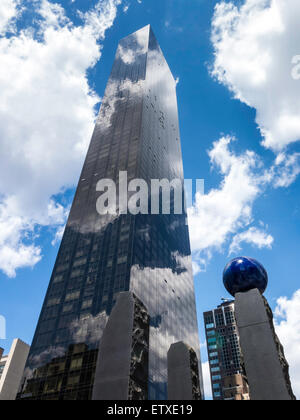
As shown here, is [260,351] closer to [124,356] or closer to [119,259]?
Answer: [124,356]

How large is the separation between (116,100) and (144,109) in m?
16.1

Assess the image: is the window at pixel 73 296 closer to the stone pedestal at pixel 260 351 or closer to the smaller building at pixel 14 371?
the smaller building at pixel 14 371

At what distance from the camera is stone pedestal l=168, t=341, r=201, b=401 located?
14547 millimetres

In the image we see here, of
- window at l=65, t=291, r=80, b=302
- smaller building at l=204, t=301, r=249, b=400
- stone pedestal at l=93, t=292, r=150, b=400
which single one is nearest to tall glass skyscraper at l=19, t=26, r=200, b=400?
window at l=65, t=291, r=80, b=302

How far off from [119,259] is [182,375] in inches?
2792

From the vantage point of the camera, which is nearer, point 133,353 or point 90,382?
point 133,353

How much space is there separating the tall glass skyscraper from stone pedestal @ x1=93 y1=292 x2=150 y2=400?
60479mm

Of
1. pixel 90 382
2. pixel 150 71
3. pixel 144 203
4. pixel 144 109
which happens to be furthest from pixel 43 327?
pixel 150 71

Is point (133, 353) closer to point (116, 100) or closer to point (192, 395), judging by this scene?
point (192, 395)

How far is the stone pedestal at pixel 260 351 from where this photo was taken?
12922mm

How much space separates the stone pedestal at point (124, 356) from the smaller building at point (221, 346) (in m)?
118

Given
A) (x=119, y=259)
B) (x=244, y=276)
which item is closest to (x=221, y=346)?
A: (x=119, y=259)

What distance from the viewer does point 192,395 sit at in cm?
1439

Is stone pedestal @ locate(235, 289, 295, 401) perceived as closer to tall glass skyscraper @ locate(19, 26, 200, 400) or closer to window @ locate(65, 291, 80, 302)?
tall glass skyscraper @ locate(19, 26, 200, 400)
